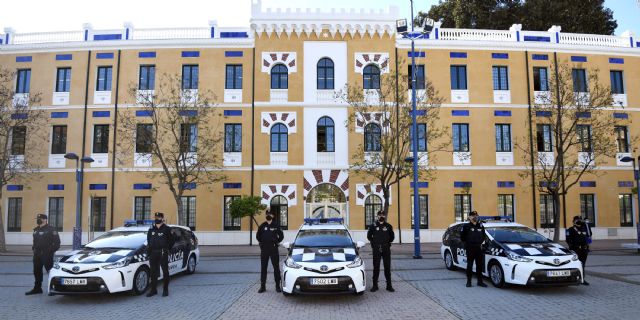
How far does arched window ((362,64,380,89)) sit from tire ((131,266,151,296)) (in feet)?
61.6

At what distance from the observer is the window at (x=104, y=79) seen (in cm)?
2803

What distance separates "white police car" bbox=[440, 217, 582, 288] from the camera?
10.9 metres

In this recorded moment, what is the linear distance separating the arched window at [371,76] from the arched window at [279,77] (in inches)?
182

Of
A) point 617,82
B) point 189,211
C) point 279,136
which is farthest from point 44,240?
point 617,82

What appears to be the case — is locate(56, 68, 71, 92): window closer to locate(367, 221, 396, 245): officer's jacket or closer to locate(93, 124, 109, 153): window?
locate(93, 124, 109, 153): window

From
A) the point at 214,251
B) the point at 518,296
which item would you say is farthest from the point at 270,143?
the point at 518,296

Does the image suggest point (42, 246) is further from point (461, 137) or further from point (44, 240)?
point (461, 137)

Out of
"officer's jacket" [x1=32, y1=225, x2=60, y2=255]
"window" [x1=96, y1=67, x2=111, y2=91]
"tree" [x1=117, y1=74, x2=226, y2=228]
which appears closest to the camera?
"officer's jacket" [x1=32, y1=225, x2=60, y2=255]

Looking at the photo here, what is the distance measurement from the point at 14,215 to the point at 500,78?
98.6ft

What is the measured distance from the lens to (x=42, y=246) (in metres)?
12.1

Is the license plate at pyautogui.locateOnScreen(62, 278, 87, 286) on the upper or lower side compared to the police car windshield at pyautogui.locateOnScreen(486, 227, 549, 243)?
lower

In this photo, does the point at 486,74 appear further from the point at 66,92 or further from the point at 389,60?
the point at 66,92

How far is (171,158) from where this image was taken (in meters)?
26.1

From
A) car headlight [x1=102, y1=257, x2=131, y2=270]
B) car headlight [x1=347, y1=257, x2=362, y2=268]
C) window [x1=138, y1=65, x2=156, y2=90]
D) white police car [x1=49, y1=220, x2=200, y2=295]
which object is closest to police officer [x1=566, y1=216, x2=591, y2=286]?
car headlight [x1=347, y1=257, x2=362, y2=268]
